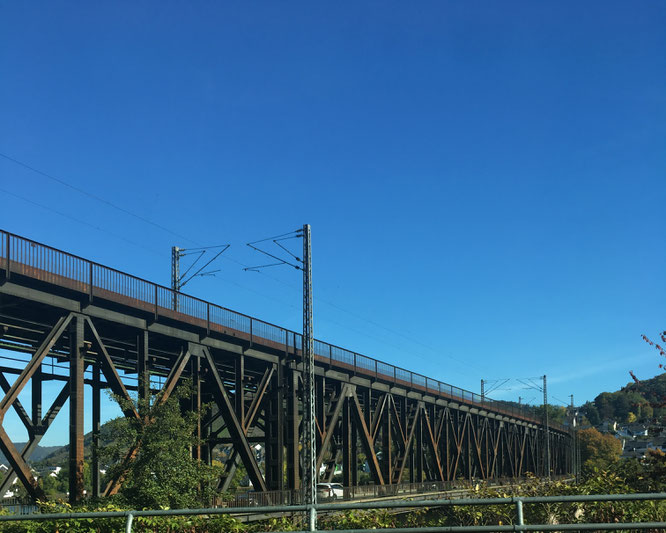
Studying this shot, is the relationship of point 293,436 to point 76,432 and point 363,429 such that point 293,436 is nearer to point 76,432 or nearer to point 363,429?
point 363,429

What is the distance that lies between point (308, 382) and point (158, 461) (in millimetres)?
9074

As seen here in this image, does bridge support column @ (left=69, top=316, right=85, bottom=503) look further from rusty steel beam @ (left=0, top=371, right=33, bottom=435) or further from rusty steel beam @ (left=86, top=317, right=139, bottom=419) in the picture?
rusty steel beam @ (left=0, top=371, right=33, bottom=435)

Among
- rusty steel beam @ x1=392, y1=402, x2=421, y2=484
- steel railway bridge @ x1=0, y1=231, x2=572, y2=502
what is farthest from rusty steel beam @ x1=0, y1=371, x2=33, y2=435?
rusty steel beam @ x1=392, y1=402, x2=421, y2=484

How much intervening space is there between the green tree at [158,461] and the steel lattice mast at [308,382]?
5491mm

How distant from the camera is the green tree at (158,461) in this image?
30312 millimetres

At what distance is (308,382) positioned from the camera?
38062mm

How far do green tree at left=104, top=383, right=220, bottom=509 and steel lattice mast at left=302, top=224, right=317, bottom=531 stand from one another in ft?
18.0

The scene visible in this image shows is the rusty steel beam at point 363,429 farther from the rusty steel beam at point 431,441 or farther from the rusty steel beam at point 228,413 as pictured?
the rusty steel beam at point 228,413

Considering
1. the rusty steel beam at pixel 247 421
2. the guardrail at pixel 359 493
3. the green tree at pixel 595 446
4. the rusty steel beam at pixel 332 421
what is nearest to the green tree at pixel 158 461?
the guardrail at pixel 359 493

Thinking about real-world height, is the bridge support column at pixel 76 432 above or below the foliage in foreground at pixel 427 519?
above

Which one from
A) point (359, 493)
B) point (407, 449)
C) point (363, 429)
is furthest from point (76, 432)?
point (407, 449)

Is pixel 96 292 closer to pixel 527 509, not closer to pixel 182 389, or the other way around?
pixel 182 389

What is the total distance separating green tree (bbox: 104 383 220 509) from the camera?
3031cm

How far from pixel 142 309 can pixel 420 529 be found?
25.6 metres
